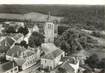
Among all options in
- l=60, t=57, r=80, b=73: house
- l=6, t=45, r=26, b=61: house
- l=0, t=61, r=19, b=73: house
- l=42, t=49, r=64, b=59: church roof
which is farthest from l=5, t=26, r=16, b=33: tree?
l=60, t=57, r=80, b=73: house

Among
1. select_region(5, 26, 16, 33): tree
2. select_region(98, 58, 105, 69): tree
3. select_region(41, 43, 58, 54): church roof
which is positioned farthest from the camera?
select_region(5, 26, 16, 33): tree

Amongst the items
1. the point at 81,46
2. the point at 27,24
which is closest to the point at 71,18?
the point at 81,46

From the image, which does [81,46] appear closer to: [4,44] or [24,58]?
[24,58]

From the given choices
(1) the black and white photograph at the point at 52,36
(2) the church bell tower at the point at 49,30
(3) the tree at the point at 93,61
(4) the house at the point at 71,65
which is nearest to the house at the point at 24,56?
(1) the black and white photograph at the point at 52,36

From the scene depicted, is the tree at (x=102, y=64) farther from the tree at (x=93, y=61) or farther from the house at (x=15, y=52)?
the house at (x=15, y=52)

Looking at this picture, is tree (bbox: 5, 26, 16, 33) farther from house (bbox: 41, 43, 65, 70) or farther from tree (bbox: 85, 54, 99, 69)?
tree (bbox: 85, 54, 99, 69)

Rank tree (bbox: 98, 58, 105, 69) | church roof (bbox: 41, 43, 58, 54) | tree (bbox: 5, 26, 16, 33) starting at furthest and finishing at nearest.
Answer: tree (bbox: 5, 26, 16, 33) → church roof (bbox: 41, 43, 58, 54) → tree (bbox: 98, 58, 105, 69)

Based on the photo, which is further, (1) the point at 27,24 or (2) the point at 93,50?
(1) the point at 27,24

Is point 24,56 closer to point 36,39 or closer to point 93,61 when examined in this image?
point 36,39
